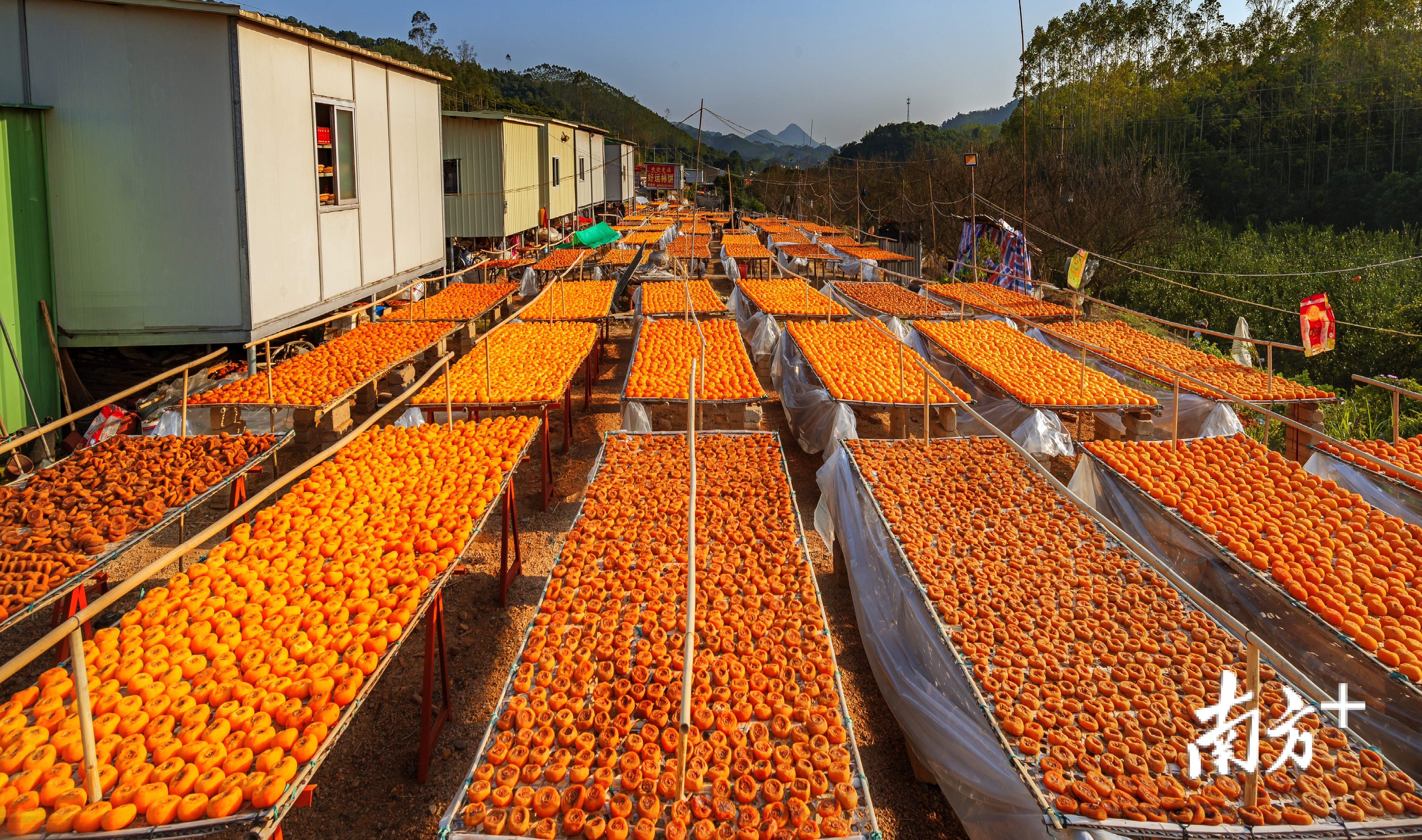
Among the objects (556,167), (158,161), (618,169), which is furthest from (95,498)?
(618,169)

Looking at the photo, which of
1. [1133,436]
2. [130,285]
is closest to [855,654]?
[1133,436]

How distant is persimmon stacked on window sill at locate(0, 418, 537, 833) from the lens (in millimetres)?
2895

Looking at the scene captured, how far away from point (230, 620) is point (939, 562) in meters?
4.02

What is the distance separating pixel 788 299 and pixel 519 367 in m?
7.98

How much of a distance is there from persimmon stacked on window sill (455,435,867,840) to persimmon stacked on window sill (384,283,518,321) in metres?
9.11

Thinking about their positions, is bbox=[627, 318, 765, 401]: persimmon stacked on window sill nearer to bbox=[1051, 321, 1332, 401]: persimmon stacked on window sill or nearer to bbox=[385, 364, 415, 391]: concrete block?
bbox=[385, 364, 415, 391]: concrete block

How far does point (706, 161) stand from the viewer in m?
112

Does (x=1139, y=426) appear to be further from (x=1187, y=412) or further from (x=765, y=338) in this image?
(x=765, y=338)

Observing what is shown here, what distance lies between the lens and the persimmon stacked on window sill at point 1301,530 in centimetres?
447

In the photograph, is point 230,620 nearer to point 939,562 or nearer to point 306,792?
point 306,792

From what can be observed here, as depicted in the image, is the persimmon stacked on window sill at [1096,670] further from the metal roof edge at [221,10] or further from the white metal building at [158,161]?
the metal roof edge at [221,10]

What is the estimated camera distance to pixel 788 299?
16438 millimetres

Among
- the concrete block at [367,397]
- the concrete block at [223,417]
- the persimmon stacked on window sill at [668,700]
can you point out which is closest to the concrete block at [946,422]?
the persimmon stacked on window sill at [668,700]

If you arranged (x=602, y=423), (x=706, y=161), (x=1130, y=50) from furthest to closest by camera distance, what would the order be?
1. (x=706, y=161)
2. (x=1130, y=50)
3. (x=602, y=423)
